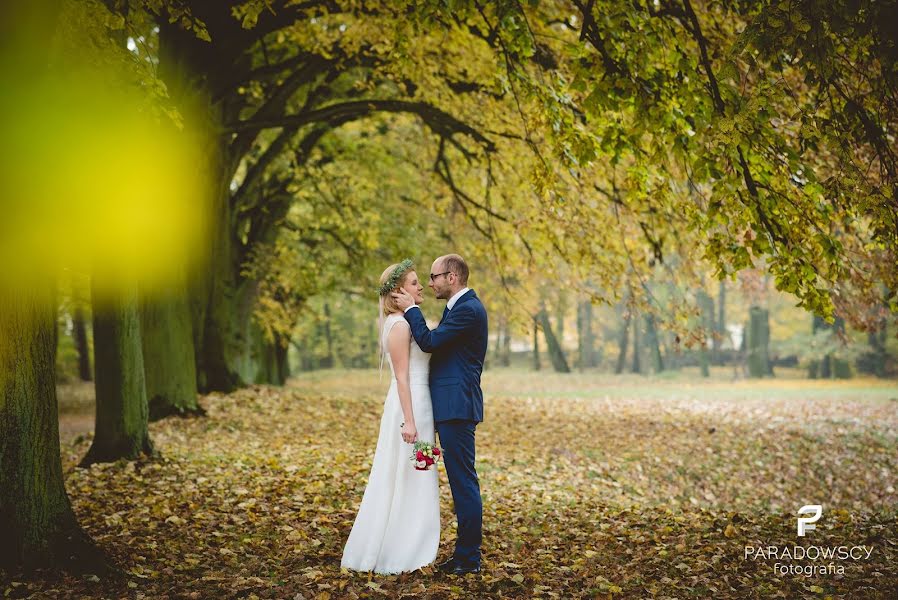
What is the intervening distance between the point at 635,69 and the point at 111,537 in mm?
5733

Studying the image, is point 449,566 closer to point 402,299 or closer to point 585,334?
point 402,299

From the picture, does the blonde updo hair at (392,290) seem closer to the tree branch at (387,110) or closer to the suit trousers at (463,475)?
the suit trousers at (463,475)

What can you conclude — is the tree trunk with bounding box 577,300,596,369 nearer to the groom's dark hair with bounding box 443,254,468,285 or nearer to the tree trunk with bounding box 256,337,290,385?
the tree trunk with bounding box 256,337,290,385

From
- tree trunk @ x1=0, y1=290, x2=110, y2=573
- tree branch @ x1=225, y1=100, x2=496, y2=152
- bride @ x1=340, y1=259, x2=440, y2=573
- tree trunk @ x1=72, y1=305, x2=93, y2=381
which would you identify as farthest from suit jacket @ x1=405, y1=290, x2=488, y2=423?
tree trunk @ x1=72, y1=305, x2=93, y2=381

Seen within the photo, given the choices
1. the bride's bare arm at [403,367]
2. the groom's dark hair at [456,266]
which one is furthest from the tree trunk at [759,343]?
the bride's bare arm at [403,367]

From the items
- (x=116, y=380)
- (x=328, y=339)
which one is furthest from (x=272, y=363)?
(x=328, y=339)

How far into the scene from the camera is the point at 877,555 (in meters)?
5.54

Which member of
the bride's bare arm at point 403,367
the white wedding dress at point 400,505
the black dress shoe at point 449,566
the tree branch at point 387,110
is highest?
the tree branch at point 387,110

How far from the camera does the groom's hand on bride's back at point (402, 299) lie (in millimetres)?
4883

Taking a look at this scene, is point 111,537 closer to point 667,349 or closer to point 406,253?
point 406,253

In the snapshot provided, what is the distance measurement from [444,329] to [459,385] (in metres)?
0.43

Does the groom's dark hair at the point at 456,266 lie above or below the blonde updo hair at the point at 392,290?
above

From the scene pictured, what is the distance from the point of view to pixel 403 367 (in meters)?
4.84

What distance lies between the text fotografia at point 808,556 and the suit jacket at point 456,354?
275 centimetres
